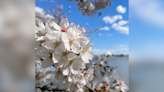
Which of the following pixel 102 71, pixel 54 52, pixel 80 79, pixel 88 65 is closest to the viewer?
pixel 54 52

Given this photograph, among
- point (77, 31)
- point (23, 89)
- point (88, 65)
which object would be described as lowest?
point (88, 65)

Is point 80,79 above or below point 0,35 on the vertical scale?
below

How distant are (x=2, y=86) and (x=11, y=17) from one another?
2.5 inches

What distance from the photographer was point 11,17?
0.35 ft

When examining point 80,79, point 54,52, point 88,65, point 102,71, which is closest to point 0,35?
point 54,52

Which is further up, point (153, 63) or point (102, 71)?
point (153, 63)

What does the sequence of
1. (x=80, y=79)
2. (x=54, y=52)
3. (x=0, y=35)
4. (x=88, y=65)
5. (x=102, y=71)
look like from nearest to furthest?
(x=0, y=35) < (x=54, y=52) < (x=80, y=79) < (x=88, y=65) < (x=102, y=71)

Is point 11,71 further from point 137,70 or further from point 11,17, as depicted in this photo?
point 137,70

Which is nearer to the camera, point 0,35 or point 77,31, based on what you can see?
point 0,35

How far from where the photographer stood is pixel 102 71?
→ 106cm

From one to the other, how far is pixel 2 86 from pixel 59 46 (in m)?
0.35

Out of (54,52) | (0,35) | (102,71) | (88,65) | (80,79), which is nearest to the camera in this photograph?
(0,35)

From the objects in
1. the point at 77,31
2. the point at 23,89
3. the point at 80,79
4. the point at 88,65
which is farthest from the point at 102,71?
the point at 23,89

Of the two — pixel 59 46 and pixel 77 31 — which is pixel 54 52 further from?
pixel 77 31
